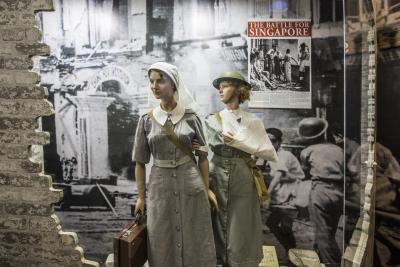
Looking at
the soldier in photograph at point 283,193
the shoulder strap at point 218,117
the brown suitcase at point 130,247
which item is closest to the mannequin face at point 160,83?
the shoulder strap at point 218,117

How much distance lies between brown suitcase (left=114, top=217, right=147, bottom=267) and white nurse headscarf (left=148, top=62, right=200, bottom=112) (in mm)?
964

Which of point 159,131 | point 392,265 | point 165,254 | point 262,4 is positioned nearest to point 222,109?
point 159,131

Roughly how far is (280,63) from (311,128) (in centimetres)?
62

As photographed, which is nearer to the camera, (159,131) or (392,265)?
(159,131)

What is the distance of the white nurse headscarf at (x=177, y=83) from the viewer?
2838mm

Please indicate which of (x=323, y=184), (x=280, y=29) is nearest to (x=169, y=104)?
(x=280, y=29)

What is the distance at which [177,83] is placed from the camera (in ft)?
9.50

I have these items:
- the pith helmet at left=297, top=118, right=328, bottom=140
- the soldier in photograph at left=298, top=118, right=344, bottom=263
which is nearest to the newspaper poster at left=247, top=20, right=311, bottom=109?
the pith helmet at left=297, top=118, right=328, bottom=140

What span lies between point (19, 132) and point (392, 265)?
356cm

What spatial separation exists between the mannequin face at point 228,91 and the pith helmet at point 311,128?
0.65 m

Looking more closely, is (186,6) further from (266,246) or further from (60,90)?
(266,246)

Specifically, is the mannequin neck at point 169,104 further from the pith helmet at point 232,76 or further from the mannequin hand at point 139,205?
the mannequin hand at point 139,205

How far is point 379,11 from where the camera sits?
3.68 m

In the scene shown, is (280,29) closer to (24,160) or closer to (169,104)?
(169,104)
